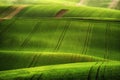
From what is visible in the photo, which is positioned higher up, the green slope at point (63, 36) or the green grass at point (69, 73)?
the green grass at point (69, 73)

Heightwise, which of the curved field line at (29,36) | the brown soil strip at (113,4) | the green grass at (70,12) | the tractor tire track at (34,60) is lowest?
the brown soil strip at (113,4)

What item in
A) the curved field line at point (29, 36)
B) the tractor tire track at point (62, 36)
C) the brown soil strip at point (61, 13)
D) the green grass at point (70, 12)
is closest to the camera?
the tractor tire track at point (62, 36)

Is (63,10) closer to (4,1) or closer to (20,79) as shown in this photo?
(4,1)

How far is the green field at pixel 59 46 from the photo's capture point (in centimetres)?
1909

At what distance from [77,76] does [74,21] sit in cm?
1688

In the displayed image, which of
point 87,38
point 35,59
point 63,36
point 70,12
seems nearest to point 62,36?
point 63,36

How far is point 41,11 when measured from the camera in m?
42.2

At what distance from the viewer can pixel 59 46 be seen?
28000 mm

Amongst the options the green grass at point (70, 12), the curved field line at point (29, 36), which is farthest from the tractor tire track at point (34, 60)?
the green grass at point (70, 12)

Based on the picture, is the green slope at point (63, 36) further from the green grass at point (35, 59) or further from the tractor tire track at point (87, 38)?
the green grass at point (35, 59)

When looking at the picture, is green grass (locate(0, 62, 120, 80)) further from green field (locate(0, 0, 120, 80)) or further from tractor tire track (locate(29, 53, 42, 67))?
tractor tire track (locate(29, 53, 42, 67))

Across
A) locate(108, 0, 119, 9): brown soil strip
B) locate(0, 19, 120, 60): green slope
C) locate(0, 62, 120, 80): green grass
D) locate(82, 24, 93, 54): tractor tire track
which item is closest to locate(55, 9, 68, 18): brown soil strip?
locate(0, 19, 120, 60): green slope

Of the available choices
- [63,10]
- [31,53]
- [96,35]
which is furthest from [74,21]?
[31,53]

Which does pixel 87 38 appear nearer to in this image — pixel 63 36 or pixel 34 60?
pixel 63 36
